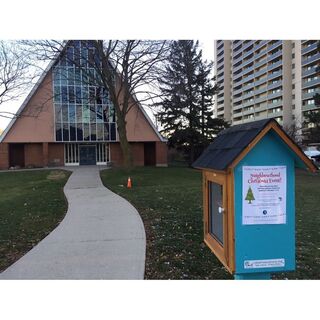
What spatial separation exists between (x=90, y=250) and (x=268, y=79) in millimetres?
94946

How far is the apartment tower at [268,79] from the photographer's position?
259 ft

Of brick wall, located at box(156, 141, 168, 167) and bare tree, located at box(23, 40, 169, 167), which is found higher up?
bare tree, located at box(23, 40, 169, 167)

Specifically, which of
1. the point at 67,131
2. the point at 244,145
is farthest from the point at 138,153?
the point at 244,145

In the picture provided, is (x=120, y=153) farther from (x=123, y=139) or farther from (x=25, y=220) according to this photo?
(x=25, y=220)

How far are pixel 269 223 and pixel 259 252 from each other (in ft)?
1.12

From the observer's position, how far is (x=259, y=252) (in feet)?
12.1

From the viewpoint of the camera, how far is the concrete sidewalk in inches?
194

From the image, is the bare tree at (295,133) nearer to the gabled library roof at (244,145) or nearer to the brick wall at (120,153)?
the brick wall at (120,153)

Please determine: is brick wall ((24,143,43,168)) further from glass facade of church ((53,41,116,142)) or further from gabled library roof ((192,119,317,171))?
gabled library roof ((192,119,317,171))

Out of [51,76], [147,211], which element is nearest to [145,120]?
[51,76]

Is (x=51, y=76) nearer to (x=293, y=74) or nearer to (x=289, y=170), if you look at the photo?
(x=289, y=170)

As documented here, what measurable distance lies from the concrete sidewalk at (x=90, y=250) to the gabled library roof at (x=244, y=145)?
2.10 meters

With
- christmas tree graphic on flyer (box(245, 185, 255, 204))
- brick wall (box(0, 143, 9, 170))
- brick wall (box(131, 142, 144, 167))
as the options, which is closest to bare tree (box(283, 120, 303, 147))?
brick wall (box(131, 142, 144, 167))

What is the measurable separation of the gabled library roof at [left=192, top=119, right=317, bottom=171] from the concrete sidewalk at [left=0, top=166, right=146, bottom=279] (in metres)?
2.10
